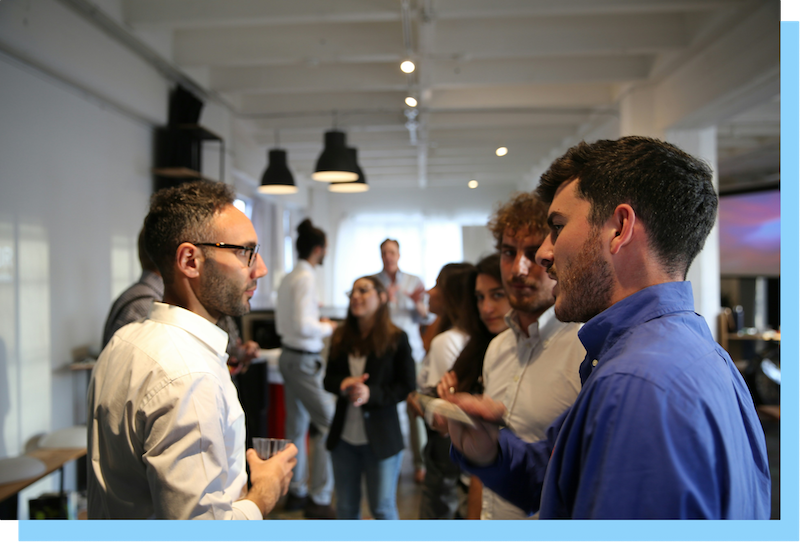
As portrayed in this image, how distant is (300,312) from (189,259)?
2.38 meters

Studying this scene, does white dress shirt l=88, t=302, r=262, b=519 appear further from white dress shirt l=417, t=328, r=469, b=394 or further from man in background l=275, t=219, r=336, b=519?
man in background l=275, t=219, r=336, b=519

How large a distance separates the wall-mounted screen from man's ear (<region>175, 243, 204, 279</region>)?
7435 millimetres

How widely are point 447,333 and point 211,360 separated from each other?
1.36m

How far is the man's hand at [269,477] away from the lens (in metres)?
1.20

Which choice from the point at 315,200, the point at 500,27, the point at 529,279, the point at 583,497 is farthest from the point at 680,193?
the point at 315,200

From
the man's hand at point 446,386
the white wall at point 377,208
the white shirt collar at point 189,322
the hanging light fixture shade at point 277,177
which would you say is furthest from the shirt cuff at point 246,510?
the white wall at point 377,208

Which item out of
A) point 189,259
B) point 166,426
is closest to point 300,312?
point 189,259

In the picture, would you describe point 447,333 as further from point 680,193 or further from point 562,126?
point 562,126

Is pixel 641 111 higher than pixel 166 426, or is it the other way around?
pixel 641 111

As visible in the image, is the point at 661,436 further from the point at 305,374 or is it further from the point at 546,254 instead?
the point at 305,374

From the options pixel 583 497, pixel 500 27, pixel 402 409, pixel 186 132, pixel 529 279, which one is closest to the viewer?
pixel 583 497

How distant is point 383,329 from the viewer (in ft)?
8.63

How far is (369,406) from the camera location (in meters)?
2.39

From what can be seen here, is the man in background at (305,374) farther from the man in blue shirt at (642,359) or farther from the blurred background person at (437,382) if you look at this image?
the man in blue shirt at (642,359)
